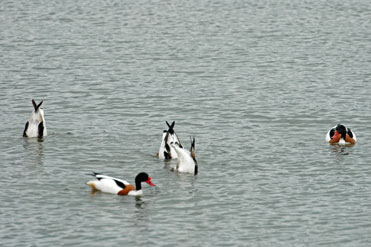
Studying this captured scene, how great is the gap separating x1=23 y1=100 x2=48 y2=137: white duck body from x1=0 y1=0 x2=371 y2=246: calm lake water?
34cm

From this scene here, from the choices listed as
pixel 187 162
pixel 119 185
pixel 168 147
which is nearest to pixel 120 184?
pixel 119 185

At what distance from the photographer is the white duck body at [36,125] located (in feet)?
82.1

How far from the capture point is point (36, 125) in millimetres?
25094

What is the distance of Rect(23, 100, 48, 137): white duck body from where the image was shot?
2503cm

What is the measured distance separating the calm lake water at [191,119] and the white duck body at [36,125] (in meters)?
0.34

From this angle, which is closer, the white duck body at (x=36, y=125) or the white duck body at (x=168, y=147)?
the white duck body at (x=168, y=147)

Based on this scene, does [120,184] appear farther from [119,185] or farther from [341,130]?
[341,130]

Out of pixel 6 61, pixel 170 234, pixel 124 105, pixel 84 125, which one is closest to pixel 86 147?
pixel 84 125

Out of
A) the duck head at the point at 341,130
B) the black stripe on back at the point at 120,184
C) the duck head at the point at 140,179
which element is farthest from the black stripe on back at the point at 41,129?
the duck head at the point at 341,130

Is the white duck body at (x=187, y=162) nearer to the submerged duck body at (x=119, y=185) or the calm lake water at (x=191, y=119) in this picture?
the calm lake water at (x=191, y=119)

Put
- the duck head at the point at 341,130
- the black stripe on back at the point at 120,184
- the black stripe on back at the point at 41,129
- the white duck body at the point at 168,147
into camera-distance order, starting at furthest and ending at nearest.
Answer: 1. the black stripe on back at the point at 41,129
2. the duck head at the point at 341,130
3. the white duck body at the point at 168,147
4. the black stripe on back at the point at 120,184

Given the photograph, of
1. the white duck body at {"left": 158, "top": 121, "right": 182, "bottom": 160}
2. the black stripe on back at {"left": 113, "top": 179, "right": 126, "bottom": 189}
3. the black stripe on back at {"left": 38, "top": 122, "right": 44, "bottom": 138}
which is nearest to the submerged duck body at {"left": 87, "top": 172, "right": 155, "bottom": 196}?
the black stripe on back at {"left": 113, "top": 179, "right": 126, "bottom": 189}

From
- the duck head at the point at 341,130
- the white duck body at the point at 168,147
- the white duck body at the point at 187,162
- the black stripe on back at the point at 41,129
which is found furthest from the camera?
the black stripe on back at the point at 41,129

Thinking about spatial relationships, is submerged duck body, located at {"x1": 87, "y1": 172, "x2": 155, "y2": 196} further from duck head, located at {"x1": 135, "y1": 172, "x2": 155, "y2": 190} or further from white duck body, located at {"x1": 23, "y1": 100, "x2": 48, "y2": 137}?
white duck body, located at {"x1": 23, "y1": 100, "x2": 48, "y2": 137}
